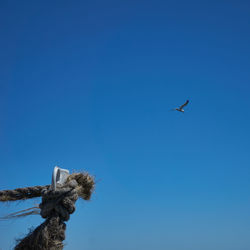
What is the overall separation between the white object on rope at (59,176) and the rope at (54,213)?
10cm

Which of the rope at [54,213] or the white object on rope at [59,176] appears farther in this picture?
the white object on rope at [59,176]

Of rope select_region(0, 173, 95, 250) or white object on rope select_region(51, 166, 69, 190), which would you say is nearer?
rope select_region(0, 173, 95, 250)

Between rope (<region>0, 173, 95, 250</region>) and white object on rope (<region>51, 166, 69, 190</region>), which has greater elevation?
white object on rope (<region>51, 166, 69, 190</region>)

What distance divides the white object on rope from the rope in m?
0.10

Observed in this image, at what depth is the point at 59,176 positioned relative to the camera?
591 cm

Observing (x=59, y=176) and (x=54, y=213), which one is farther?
(x=59, y=176)

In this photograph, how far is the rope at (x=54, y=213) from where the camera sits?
16.9 ft

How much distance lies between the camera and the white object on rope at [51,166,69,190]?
5.73m

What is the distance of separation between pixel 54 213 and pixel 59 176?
747 mm

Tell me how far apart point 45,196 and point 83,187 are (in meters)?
1.05

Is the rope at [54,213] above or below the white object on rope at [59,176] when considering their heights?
below

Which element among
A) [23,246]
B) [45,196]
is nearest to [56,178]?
[45,196]

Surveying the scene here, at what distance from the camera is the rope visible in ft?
16.9

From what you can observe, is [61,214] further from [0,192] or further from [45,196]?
[0,192]
